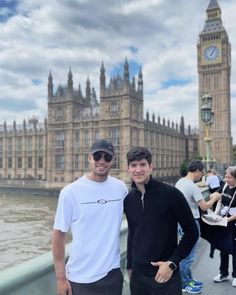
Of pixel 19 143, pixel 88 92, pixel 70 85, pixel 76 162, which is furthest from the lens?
pixel 19 143

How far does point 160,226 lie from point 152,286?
43 cm

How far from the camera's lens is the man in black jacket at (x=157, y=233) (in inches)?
95.0

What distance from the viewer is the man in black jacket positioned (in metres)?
2.41

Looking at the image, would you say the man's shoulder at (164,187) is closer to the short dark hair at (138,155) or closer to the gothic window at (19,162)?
the short dark hair at (138,155)

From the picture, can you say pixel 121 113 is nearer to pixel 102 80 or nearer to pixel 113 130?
pixel 113 130

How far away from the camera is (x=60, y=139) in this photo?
53500 mm

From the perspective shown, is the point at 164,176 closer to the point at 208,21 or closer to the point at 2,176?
the point at 2,176

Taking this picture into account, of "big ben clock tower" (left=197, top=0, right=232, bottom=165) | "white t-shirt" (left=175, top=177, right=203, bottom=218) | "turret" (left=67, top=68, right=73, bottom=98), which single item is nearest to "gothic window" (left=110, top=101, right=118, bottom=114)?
"turret" (left=67, top=68, right=73, bottom=98)

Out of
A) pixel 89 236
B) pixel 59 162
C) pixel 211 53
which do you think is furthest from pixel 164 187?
pixel 211 53

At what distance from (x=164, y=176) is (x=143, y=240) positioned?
2266 inches

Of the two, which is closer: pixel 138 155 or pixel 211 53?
pixel 138 155

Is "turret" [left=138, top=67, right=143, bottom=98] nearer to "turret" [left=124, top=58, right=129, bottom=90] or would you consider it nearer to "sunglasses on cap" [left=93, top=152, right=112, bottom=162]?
"turret" [left=124, top=58, right=129, bottom=90]

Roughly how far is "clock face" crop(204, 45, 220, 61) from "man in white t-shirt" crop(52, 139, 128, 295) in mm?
73368

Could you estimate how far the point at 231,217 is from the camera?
418 centimetres
